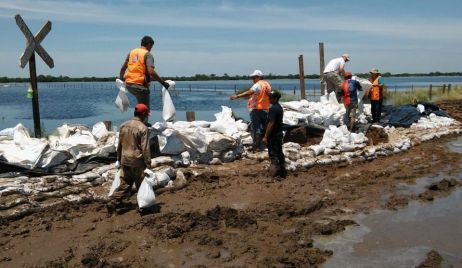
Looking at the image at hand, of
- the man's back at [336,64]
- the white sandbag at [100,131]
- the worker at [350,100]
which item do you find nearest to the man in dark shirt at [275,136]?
the white sandbag at [100,131]

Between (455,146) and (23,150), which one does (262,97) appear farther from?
(455,146)

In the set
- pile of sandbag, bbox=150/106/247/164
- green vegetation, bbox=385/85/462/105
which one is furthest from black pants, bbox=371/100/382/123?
green vegetation, bbox=385/85/462/105

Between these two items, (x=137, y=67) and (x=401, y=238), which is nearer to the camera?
(x=401, y=238)

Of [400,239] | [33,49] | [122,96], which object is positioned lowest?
[400,239]

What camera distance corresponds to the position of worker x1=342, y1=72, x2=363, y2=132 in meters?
10.9

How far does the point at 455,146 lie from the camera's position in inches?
419

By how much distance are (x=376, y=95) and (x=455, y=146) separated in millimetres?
2562

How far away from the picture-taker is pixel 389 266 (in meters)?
4.21

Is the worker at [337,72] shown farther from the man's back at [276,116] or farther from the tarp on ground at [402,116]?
the man's back at [276,116]

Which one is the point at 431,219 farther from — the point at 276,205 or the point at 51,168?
the point at 51,168

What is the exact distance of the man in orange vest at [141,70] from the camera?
→ 704 cm

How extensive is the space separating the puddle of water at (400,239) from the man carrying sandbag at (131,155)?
2211mm

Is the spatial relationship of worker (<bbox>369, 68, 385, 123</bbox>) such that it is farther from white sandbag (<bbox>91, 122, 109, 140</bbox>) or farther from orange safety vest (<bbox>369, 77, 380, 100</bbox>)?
white sandbag (<bbox>91, 122, 109, 140</bbox>)

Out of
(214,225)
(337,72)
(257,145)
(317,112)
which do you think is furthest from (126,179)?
(337,72)
